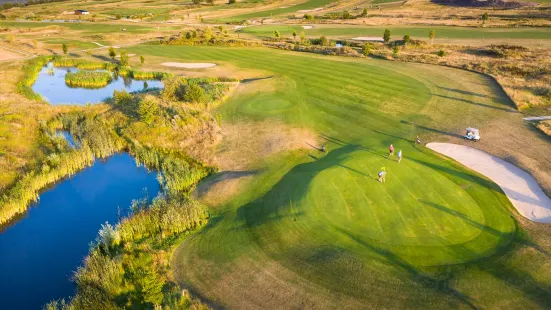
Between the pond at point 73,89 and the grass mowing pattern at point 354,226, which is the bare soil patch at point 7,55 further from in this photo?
the grass mowing pattern at point 354,226

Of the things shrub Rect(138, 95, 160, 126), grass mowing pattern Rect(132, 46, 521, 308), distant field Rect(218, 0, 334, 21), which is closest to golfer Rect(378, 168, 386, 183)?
grass mowing pattern Rect(132, 46, 521, 308)

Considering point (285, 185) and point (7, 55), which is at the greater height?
point (7, 55)

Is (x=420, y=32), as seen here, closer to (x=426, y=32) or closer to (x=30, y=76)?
(x=426, y=32)

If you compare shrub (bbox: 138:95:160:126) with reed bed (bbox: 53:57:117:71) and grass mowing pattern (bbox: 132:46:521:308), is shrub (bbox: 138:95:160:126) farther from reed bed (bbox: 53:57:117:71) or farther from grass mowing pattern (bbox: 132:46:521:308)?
reed bed (bbox: 53:57:117:71)

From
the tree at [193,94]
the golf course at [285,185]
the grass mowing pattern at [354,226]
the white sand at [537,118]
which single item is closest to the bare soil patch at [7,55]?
the golf course at [285,185]

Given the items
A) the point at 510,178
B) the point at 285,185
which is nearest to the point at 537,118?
the point at 510,178

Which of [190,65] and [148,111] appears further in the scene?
[190,65]
